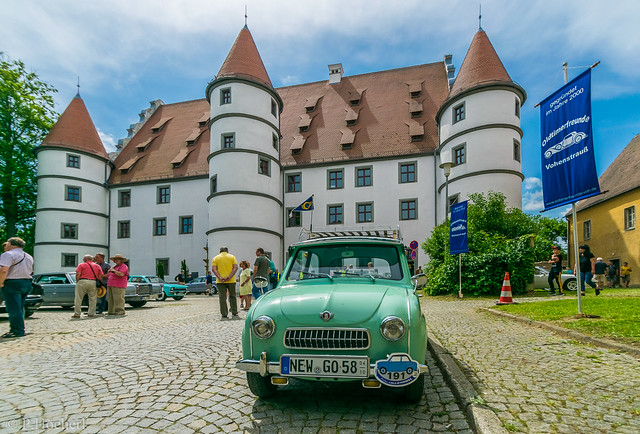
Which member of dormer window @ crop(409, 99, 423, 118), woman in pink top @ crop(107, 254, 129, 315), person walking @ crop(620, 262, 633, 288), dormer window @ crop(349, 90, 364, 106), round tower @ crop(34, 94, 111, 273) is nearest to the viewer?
woman in pink top @ crop(107, 254, 129, 315)

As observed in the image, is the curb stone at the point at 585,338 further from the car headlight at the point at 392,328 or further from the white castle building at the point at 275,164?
the white castle building at the point at 275,164

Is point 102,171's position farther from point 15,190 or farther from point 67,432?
point 67,432

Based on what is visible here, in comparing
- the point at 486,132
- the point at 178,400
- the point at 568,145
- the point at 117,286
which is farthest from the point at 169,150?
the point at 178,400

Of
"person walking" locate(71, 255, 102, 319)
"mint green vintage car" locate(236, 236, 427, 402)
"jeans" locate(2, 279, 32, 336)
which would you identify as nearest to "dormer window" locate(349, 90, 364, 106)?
"person walking" locate(71, 255, 102, 319)

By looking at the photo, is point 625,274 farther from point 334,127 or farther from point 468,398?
point 468,398

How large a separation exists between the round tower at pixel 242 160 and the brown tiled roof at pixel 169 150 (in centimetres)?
604

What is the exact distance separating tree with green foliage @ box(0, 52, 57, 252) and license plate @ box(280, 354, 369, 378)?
1545 inches

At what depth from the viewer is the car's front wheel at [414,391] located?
3900 millimetres

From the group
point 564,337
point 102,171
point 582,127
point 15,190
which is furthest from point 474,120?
point 15,190

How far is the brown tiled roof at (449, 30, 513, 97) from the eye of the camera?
1151 inches

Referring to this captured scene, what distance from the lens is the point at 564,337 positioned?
6.90 m

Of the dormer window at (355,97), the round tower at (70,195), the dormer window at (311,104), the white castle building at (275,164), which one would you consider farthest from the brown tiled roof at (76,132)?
the dormer window at (355,97)

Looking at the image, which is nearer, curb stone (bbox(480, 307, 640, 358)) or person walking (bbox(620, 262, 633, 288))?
curb stone (bbox(480, 307, 640, 358))

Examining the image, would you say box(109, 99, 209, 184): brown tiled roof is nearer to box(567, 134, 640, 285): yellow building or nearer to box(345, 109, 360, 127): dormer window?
box(345, 109, 360, 127): dormer window
